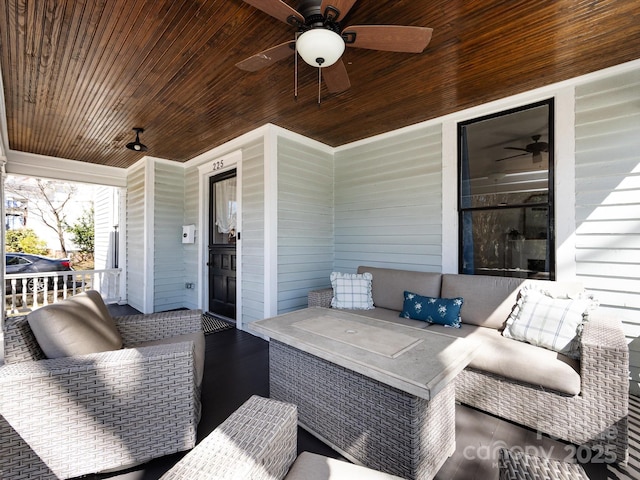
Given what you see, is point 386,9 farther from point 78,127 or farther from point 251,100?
point 78,127

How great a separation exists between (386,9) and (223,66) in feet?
4.57

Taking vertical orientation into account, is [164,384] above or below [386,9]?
below

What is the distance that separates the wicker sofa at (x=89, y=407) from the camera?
4.43 feet

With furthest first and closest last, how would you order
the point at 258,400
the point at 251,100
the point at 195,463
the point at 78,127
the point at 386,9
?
the point at 78,127, the point at 251,100, the point at 386,9, the point at 258,400, the point at 195,463

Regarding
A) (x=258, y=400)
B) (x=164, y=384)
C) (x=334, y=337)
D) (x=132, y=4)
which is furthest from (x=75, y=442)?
(x=132, y=4)

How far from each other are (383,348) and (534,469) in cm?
77

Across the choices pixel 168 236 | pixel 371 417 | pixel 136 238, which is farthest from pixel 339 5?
pixel 136 238

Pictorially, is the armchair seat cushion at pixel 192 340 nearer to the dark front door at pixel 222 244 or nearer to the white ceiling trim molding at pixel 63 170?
the dark front door at pixel 222 244

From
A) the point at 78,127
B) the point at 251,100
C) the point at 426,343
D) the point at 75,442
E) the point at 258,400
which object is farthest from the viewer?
the point at 78,127

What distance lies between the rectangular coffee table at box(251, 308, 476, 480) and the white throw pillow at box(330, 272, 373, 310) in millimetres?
1103

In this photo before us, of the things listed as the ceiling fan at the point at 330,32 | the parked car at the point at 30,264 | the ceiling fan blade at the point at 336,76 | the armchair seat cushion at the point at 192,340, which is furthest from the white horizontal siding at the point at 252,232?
the parked car at the point at 30,264

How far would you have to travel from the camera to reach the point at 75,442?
A: 145cm

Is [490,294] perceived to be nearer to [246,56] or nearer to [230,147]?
[246,56]

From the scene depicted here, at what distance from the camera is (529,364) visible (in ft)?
6.38
